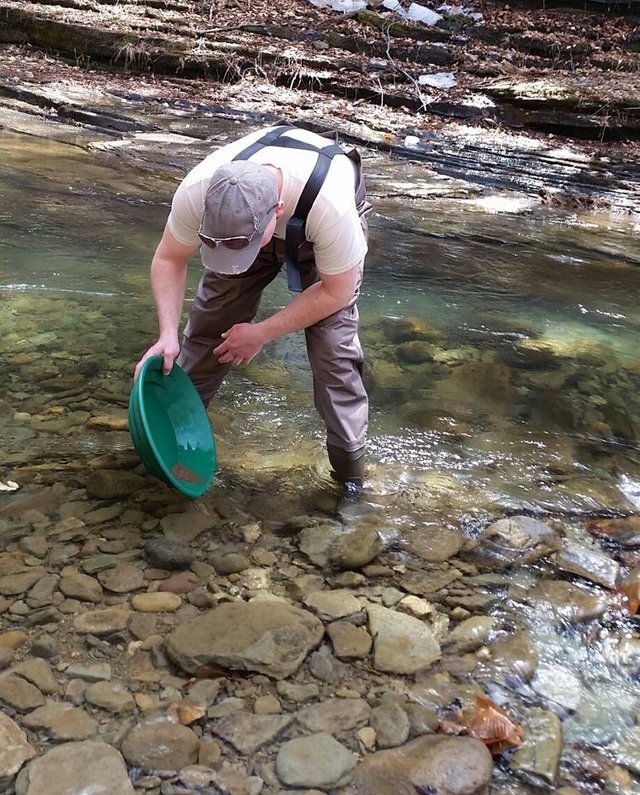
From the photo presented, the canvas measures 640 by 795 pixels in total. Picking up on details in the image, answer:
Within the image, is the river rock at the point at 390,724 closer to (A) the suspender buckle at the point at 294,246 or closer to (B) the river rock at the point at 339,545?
(B) the river rock at the point at 339,545

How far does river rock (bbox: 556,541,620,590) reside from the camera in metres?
2.81

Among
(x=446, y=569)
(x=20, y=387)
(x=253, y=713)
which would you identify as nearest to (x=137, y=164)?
(x=20, y=387)

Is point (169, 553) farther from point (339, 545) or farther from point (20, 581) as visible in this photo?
point (339, 545)

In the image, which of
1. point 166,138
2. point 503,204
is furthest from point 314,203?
point 166,138

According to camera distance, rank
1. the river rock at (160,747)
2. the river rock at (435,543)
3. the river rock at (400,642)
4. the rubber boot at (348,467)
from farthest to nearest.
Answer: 1. the rubber boot at (348,467)
2. the river rock at (435,543)
3. the river rock at (400,642)
4. the river rock at (160,747)

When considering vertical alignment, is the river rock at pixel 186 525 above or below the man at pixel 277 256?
below

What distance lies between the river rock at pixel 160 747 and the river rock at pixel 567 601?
Answer: 1363 millimetres

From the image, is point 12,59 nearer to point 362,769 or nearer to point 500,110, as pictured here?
point 500,110

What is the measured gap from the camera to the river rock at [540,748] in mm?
1985

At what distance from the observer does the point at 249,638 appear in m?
2.32

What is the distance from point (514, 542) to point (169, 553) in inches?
54.8

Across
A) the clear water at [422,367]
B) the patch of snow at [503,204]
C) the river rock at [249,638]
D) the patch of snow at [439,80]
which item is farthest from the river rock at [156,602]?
the patch of snow at [439,80]

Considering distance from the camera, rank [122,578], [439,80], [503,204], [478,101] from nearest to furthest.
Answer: [122,578] → [503,204] → [478,101] → [439,80]

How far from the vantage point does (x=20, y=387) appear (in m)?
3.82
